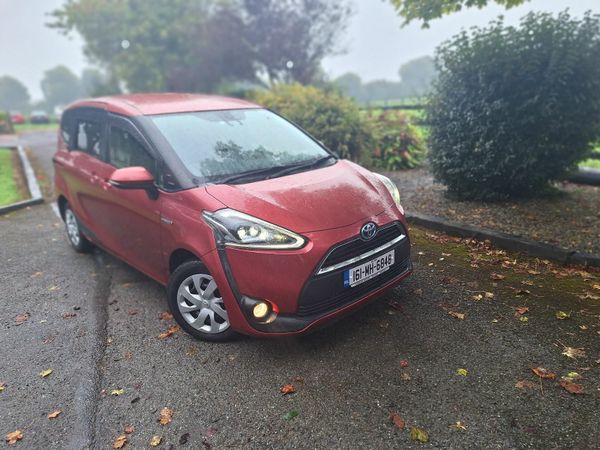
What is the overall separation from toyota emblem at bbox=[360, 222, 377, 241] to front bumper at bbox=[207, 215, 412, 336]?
46 mm

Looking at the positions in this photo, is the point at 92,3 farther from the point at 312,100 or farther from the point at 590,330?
the point at 590,330

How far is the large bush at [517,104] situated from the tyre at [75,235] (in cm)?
472

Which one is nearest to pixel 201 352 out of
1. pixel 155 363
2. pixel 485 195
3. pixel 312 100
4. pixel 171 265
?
pixel 155 363

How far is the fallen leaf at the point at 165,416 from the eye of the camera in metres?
2.58

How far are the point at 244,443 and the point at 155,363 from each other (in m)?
1.06

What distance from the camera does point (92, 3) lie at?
32875mm

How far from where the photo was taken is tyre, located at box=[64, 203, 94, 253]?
517 centimetres

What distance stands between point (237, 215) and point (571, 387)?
233 centimetres

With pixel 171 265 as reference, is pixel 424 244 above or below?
below

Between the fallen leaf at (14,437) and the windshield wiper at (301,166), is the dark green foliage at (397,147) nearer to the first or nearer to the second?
the windshield wiper at (301,166)

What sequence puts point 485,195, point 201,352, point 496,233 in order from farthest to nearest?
point 485,195 < point 496,233 < point 201,352

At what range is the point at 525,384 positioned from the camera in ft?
8.80

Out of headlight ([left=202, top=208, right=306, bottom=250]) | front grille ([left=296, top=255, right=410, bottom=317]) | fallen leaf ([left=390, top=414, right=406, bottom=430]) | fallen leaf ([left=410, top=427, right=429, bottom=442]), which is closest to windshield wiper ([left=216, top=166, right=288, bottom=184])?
headlight ([left=202, top=208, right=306, bottom=250])

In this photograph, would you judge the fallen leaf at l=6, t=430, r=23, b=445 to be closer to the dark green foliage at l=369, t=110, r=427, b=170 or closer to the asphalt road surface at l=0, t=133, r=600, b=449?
the asphalt road surface at l=0, t=133, r=600, b=449
